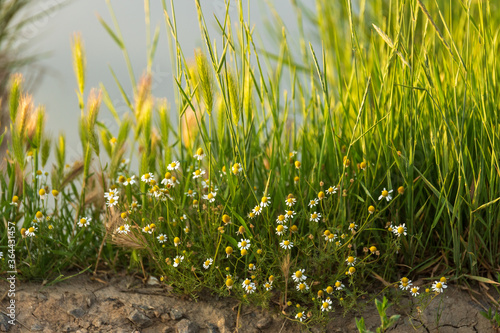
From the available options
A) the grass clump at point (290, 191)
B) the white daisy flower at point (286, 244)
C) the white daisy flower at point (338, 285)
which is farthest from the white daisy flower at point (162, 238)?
the white daisy flower at point (338, 285)

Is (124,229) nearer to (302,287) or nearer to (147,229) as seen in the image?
(147,229)

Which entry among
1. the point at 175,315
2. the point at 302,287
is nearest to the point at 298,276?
the point at 302,287

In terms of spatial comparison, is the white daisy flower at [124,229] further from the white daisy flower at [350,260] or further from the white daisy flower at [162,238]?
the white daisy flower at [350,260]

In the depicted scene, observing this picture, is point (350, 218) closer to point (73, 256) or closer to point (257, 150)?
point (257, 150)

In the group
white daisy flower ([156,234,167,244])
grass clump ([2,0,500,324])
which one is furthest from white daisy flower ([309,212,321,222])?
white daisy flower ([156,234,167,244])

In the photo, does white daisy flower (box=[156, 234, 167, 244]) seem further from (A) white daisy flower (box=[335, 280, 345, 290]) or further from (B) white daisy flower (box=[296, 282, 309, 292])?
(A) white daisy flower (box=[335, 280, 345, 290])

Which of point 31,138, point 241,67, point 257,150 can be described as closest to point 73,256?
point 31,138

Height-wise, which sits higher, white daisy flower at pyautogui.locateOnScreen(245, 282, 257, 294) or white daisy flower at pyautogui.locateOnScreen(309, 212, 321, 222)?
white daisy flower at pyautogui.locateOnScreen(309, 212, 321, 222)

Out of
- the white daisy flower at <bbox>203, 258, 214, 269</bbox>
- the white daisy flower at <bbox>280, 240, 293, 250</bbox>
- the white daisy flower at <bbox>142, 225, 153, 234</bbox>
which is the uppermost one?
the white daisy flower at <bbox>142, 225, 153, 234</bbox>
